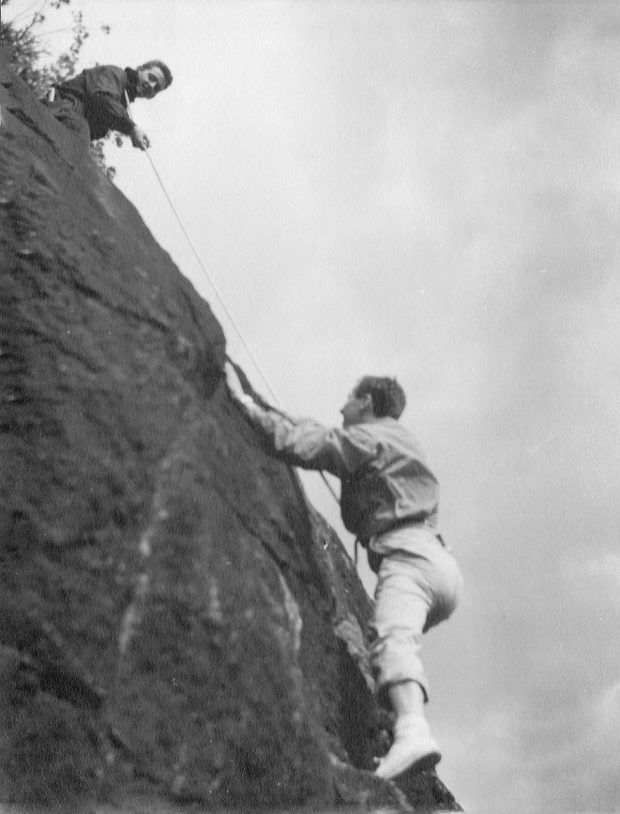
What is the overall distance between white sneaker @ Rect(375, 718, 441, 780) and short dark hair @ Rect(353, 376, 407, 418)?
6.69 feet

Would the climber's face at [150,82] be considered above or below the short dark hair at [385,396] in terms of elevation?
above

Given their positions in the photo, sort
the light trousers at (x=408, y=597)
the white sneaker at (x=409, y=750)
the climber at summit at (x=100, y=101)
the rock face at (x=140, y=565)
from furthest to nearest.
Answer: the climber at summit at (x=100, y=101) → the light trousers at (x=408, y=597) → the white sneaker at (x=409, y=750) → the rock face at (x=140, y=565)

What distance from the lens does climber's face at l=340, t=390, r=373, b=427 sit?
5824 mm

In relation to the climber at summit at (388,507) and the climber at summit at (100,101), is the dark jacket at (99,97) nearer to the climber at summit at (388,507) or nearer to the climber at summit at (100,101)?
the climber at summit at (100,101)

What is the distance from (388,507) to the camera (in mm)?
5289

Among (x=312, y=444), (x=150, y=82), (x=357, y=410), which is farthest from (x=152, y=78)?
(x=312, y=444)

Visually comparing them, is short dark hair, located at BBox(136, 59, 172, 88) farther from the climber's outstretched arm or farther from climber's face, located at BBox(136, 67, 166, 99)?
the climber's outstretched arm

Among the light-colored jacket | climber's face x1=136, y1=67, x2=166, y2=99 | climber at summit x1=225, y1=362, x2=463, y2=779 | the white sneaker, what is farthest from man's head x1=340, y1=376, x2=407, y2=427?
climber's face x1=136, y1=67, x2=166, y2=99

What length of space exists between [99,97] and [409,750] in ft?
20.7

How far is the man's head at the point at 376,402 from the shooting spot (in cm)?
581

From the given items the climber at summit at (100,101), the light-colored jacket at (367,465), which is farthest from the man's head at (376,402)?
the climber at summit at (100,101)

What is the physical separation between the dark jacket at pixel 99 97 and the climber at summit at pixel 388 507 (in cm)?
377

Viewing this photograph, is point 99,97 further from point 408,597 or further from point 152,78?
point 408,597

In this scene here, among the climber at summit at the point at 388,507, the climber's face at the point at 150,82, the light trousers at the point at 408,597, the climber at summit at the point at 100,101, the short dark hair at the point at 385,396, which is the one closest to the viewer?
the light trousers at the point at 408,597
